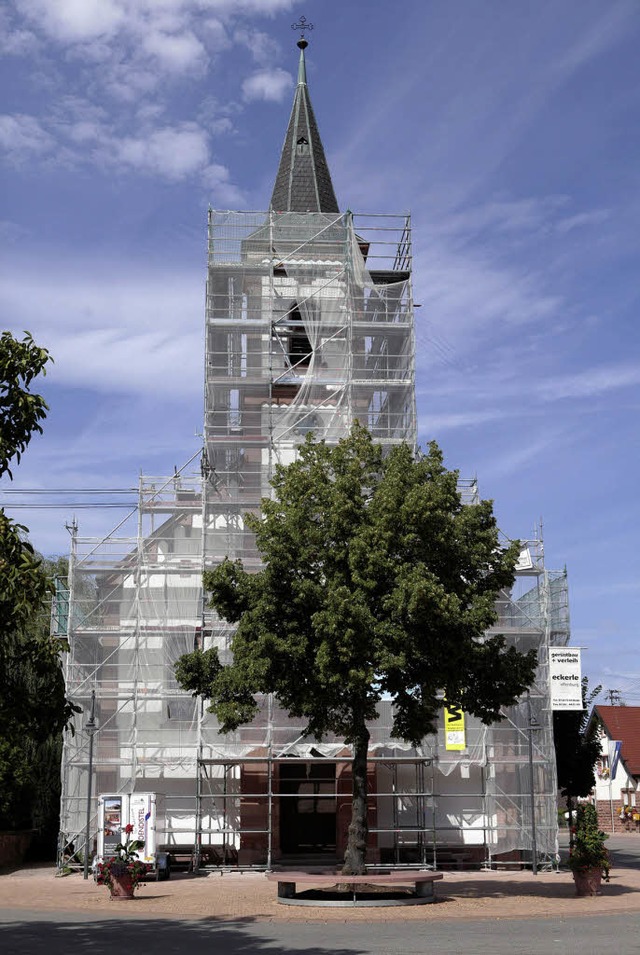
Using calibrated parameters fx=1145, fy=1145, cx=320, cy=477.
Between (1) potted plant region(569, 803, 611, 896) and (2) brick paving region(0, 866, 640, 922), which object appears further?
(1) potted plant region(569, 803, 611, 896)

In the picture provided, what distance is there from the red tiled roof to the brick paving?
46.4m

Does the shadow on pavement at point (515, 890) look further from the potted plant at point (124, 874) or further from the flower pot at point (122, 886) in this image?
the flower pot at point (122, 886)

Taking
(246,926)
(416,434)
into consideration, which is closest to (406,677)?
(246,926)

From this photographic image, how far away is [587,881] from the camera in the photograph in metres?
24.5

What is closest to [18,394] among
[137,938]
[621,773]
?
[137,938]

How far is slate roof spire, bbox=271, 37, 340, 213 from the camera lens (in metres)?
50.3

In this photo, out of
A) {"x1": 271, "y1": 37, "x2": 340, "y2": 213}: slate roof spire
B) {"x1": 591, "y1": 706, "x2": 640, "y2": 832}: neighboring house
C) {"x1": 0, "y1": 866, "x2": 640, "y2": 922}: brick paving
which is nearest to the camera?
{"x1": 0, "y1": 866, "x2": 640, "y2": 922}: brick paving

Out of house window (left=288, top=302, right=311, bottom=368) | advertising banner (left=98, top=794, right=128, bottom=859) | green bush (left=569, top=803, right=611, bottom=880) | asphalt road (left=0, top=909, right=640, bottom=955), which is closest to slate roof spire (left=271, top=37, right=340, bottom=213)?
house window (left=288, top=302, right=311, bottom=368)

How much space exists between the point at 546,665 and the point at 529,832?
16.6 feet

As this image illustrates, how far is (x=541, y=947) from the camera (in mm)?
16156

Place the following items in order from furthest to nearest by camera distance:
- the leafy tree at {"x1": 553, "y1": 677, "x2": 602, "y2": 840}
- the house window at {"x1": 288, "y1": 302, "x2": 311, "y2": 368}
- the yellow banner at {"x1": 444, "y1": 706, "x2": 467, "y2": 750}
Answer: the leafy tree at {"x1": 553, "y1": 677, "x2": 602, "y2": 840}
the house window at {"x1": 288, "y1": 302, "x2": 311, "y2": 368}
the yellow banner at {"x1": 444, "y1": 706, "x2": 467, "y2": 750}

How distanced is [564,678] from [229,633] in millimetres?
10604

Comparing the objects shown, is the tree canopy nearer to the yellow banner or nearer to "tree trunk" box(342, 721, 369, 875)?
the yellow banner

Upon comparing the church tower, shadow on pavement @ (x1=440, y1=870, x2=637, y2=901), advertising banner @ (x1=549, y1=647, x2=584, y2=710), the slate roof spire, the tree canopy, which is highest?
the slate roof spire
